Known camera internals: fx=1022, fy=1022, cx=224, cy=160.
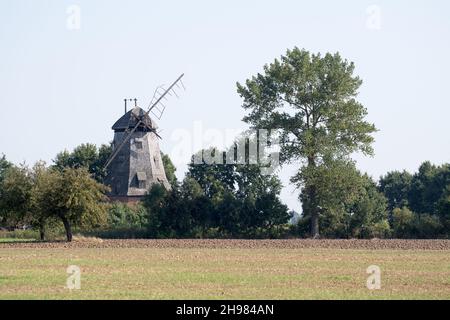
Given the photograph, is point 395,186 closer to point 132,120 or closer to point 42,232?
point 132,120

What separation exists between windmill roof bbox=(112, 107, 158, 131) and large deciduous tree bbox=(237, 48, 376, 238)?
2929cm

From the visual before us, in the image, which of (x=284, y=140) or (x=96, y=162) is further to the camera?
(x=96, y=162)

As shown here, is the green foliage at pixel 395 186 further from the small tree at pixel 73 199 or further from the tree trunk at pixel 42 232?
the small tree at pixel 73 199

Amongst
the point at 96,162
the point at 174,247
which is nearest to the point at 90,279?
the point at 174,247

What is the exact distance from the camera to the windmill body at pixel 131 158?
349 feet

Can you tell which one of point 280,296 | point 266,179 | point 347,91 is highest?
point 347,91

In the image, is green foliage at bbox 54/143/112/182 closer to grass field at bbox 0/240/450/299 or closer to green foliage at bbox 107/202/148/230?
green foliage at bbox 107/202/148/230

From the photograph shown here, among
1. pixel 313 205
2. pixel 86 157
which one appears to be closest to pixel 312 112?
pixel 313 205

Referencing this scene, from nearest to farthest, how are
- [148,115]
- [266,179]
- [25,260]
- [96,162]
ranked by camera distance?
[25,260] → [266,179] → [148,115] → [96,162]

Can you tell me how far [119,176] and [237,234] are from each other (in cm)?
3330

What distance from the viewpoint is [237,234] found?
76.6m

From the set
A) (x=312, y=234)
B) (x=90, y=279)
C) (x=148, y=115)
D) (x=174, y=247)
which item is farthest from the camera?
(x=148, y=115)

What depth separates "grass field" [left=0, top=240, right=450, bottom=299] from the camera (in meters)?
30.2

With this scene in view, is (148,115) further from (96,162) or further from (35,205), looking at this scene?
(35,205)
